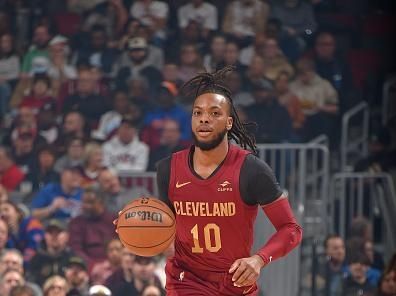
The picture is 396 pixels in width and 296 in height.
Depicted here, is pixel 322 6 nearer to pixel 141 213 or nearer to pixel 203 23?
pixel 203 23

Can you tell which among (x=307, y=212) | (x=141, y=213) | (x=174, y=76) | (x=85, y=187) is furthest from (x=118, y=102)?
(x=141, y=213)

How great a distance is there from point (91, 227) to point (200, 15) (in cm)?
352

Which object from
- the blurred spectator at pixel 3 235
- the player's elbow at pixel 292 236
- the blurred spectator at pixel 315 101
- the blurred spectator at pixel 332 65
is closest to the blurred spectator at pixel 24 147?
the blurred spectator at pixel 3 235

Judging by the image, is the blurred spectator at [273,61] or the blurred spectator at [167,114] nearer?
the blurred spectator at [167,114]

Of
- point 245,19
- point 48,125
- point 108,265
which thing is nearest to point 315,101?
point 245,19

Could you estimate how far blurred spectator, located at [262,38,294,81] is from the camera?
13.9 m

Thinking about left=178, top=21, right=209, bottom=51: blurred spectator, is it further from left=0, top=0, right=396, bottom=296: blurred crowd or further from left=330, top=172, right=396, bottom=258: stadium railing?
left=330, top=172, right=396, bottom=258: stadium railing

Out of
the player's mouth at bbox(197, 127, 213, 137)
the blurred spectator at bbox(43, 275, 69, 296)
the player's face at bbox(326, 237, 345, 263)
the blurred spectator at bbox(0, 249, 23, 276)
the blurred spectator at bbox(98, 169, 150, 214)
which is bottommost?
the blurred spectator at bbox(43, 275, 69, 296)

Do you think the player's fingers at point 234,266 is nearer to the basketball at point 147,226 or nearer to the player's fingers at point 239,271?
the player's fingers at point 239,271

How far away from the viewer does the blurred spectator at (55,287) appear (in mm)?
10938

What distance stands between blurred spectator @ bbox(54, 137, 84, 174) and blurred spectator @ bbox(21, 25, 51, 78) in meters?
1.54

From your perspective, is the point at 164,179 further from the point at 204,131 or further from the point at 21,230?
the point at 21,230

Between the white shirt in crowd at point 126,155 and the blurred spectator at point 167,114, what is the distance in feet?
0.44

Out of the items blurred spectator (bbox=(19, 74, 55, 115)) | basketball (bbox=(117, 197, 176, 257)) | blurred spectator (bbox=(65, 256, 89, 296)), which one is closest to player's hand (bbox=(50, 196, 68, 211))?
blurred spectator (bbox=(65, 256, 89, 296))
